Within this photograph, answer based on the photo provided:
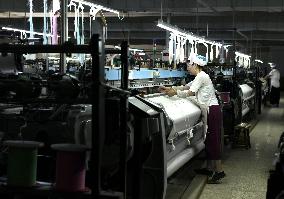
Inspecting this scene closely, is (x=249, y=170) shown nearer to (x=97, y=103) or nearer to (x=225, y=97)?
(x=225, y=97)

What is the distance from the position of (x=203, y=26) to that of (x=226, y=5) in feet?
23.7

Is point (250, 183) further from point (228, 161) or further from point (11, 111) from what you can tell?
point (11, 111)

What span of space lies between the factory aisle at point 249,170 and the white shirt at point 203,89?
1.23 m

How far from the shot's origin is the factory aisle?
6.21m

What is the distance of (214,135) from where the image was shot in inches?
275

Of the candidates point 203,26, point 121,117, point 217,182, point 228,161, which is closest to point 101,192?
point 121,117

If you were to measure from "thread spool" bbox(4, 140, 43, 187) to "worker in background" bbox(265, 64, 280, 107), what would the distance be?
17385 mm

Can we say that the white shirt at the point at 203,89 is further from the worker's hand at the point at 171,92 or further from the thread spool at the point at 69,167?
the thread spool at the point at 69,167

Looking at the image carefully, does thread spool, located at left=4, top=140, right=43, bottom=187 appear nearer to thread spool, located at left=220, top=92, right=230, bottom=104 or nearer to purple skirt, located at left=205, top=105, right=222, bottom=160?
purple skirt, located at left=205, top=105, right=222, bottom=160

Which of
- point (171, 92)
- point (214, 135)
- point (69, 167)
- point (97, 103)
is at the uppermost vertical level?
point (97, 103)

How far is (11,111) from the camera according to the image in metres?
3.94

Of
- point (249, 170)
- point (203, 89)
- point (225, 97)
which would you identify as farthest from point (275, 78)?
point (203, 89)

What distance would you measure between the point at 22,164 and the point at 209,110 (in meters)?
4.59

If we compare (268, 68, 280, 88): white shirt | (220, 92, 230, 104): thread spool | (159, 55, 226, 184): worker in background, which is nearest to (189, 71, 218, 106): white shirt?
(159, 55, 226, 184): worker in background
